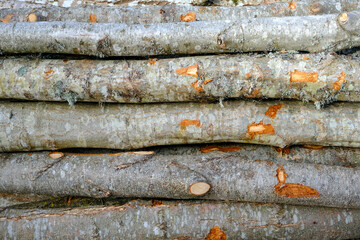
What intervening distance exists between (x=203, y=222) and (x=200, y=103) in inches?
40.8

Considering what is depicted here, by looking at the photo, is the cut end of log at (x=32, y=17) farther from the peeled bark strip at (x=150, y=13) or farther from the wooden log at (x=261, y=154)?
the wooden log at (x=261, y=154)

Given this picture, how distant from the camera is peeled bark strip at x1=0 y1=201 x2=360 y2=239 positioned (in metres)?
2.42

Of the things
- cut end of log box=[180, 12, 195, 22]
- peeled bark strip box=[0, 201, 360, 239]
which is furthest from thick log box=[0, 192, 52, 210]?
cut end of log box=[180, 12, 195, 22]

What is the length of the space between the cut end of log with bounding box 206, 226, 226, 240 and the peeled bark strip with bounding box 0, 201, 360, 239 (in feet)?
0.09

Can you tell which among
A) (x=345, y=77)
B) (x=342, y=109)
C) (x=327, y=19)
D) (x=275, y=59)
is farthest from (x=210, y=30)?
(x=342, y=109)

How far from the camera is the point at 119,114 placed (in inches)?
103

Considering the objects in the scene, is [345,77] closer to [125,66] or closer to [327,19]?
[327,19]

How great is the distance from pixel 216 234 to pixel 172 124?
1.01 meters

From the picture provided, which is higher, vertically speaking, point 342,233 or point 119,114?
point 119,114

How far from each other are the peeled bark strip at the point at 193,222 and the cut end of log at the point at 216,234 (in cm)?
3

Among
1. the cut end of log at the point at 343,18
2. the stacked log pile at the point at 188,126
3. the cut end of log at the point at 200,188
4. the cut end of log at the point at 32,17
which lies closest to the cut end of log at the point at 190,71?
the stacked log pile at the point at 188,126

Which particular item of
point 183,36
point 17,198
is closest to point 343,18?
point 183,36

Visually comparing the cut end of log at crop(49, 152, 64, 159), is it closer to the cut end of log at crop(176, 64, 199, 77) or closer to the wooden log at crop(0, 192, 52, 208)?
the wooden log at crop(0, 192, 52, 208)

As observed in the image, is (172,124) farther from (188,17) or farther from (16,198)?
(16,198)
